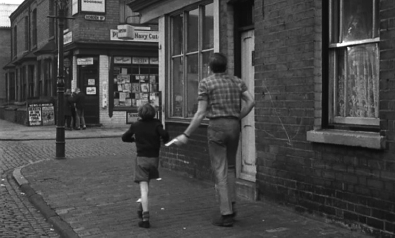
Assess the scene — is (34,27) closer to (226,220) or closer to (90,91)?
(90,91)

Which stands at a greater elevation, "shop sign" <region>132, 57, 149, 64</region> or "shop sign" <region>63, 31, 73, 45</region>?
"shop sign" <region>63, 31, 73, 45</region>

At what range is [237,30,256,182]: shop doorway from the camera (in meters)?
8.14

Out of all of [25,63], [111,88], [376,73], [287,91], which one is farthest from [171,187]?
[25,63]

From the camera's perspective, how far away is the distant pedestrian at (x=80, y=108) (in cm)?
2347

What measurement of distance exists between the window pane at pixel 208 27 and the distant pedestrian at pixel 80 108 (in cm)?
1477

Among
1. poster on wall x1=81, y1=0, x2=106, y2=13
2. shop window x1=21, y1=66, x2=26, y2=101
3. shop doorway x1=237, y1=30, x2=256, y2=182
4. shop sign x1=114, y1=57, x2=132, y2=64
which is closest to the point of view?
shop doorway x1=237, y1=30, x2=256, y2=182

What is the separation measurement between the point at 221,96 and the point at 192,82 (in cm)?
411

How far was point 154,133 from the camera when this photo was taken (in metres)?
6.35

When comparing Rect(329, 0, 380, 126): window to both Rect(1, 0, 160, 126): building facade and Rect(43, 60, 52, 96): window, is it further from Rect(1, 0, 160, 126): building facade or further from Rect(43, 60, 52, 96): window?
Rect(43, 60, 52, 96): window

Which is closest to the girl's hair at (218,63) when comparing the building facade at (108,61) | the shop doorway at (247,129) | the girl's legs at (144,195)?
the girl's legs at (144,195)

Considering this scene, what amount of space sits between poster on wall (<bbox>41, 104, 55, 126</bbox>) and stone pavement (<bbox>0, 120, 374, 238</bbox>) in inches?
626

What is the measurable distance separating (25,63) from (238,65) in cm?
2790

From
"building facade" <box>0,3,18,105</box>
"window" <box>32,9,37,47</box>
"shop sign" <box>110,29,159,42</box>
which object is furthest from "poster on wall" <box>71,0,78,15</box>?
"building facade" <box>0,3,18,105</box>

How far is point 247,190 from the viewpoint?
7.70 meters
